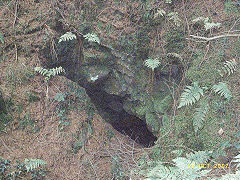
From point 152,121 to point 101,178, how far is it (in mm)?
2007

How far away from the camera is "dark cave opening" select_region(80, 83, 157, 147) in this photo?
22.3 feet

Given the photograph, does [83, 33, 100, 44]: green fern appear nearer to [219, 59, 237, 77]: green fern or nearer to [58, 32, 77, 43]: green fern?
[58, 32, 77, 43]: green fern

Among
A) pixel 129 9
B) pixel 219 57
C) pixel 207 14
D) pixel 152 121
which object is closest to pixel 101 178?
pixel 152 121

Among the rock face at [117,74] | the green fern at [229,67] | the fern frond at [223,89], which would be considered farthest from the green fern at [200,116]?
the rock face at [117,74]

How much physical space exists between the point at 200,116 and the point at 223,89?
2.38 ft

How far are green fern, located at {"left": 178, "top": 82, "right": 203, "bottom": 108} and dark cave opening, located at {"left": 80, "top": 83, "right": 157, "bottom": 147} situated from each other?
7.73 ft

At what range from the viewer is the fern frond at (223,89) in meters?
4.41

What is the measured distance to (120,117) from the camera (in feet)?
24.0

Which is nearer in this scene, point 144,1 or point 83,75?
point 144,1

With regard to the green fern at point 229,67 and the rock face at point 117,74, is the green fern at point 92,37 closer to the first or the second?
the rock face at point 117,74

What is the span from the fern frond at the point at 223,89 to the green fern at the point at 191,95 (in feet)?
0.99

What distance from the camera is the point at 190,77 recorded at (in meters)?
5.05

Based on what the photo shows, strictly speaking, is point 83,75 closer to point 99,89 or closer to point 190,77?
point 99,89

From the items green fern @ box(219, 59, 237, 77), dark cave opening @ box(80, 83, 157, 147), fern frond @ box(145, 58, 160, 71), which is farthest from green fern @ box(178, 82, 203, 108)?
dark cave opening @ box(80, 83, 157, 147)
